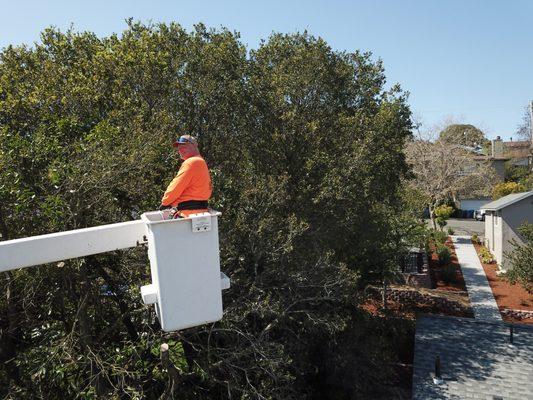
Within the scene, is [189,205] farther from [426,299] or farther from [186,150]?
[426,299]

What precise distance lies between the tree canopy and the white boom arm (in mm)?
2789

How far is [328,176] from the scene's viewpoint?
1086 cm

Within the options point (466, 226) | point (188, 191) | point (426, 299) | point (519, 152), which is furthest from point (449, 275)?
point (519, 152)

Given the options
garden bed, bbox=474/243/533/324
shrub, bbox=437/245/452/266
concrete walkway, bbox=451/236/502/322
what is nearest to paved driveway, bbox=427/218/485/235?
concrete walkway, bbox=451/236/502/322

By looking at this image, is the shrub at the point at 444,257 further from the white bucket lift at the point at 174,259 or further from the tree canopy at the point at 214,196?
the white bucket lift at the point at 174,259

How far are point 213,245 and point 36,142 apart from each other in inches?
205

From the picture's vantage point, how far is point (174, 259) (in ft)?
10.9

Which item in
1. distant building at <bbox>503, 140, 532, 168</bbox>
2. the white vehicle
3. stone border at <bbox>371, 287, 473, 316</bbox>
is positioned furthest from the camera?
distant building at <bbox>503, 140, 532, 168</bbox>

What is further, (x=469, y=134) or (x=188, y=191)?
(x=469, y=134)

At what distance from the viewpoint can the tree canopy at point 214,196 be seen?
22.2 feet

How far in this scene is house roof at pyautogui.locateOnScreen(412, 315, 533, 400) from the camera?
11430mm

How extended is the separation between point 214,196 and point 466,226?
38.8 metres

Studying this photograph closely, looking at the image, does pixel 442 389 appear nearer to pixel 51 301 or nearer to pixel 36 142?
pixel 51 301

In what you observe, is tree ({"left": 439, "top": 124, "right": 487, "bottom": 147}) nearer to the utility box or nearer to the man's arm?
the man's arm
